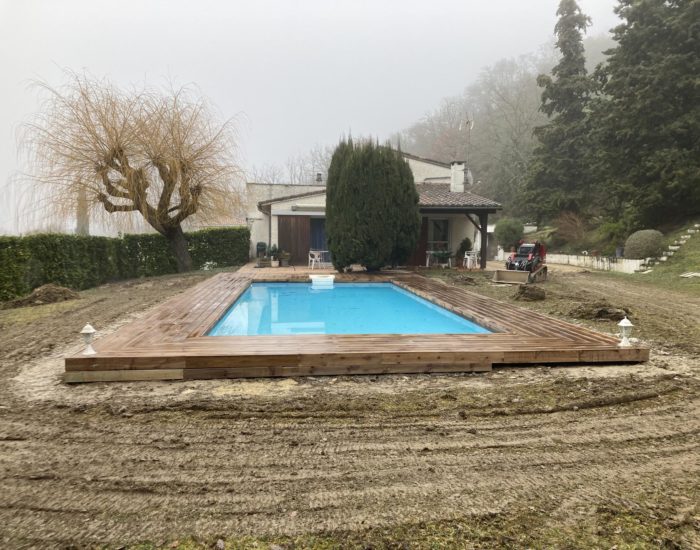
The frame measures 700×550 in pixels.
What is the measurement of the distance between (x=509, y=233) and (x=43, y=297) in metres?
21.1

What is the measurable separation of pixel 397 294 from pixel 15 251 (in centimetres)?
794

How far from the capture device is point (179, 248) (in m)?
15.1

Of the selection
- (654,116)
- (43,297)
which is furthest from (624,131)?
(43,297)

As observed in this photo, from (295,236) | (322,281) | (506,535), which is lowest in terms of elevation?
(506,535)

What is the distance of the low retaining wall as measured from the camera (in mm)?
14477

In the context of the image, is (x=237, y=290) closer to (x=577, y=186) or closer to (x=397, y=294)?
(x=397, y=294)

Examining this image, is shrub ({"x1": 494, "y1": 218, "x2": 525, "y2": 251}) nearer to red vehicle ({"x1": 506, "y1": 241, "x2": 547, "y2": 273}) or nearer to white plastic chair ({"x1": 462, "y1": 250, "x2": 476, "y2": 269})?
white plastic chair ({"x1": 462, "y1": 250, "x2": 476, "y2": 269})

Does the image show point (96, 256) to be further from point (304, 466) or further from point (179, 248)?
point (304, 466)

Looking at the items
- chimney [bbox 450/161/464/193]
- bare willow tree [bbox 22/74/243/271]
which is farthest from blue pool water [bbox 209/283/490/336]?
chimney [bbox 450/161/464/193]

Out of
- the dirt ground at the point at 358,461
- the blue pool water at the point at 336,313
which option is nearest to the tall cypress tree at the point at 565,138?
the blue pool water at the point at 336,313

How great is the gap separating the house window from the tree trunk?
8766 millimetres

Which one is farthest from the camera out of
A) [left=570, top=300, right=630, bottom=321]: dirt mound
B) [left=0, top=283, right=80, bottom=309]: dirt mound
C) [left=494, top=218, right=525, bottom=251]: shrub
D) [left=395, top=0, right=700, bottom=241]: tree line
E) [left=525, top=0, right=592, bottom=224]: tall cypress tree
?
[left=494, top=218, right=525, bottom=251]: shrub

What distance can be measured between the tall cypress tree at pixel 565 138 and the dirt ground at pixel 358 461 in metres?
19.8

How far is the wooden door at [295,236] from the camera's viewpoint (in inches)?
643
